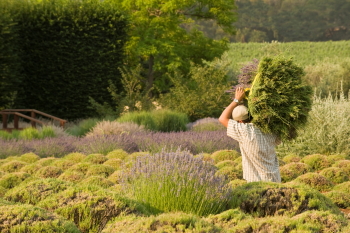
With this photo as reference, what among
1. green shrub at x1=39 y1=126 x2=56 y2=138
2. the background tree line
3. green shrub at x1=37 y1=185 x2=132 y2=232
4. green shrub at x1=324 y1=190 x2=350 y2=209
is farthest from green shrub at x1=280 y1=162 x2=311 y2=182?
the background tree line

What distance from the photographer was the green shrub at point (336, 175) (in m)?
7.60

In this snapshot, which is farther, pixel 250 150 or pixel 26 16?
pixel 26 16

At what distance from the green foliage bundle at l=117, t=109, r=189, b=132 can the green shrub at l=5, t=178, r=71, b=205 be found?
8.48 m

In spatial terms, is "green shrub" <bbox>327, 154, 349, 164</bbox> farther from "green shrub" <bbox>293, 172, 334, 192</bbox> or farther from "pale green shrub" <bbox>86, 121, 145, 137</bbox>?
"pale green shrub" <bbox>86, 121, 145, 137</bbox>

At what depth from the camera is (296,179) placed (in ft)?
22.9

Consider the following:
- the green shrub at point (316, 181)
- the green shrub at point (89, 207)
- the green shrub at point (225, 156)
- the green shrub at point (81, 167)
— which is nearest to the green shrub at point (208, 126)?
the green shrub at point (225, 156)

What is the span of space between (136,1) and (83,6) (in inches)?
157

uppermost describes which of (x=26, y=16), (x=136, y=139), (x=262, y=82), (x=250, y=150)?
(x=26, y=16)

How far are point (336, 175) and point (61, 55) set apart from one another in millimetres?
11829

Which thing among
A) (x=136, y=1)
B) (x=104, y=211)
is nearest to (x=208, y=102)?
(x=136, y=1)

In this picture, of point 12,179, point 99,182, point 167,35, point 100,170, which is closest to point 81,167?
point 100,170

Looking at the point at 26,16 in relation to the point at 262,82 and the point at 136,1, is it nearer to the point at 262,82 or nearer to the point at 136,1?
the point at 136,1

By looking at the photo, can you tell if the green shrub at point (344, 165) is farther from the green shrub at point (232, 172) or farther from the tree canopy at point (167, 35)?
the tree canopy at point (167, 35)

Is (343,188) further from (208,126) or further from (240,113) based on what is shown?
(208,126)
